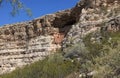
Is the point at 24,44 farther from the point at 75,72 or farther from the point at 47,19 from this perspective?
the point at 75,72

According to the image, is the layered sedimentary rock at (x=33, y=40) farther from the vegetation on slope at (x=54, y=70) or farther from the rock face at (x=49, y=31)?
the vegetation on slope at (x=54, y=70)

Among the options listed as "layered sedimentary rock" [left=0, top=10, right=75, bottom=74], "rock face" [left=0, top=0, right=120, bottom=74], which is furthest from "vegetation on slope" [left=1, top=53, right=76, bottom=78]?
"layered sedimentary rock" [left=0, top=10, right=75, bottom=74]

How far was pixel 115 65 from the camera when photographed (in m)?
15.9

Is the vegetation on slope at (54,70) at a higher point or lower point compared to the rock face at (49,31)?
lower

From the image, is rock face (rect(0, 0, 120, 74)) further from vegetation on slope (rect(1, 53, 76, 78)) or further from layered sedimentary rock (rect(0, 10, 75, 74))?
vegetation on slope (rect(1, 53, 76, 78))

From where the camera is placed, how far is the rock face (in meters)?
34.0

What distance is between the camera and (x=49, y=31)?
40156 millimetres

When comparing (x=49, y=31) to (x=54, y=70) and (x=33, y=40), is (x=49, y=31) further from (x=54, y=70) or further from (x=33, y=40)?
(x=54, y=70)

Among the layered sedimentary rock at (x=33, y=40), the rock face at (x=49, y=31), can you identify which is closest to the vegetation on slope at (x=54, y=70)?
the rock face at (x=49, y=31)

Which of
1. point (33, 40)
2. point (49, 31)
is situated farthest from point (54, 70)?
point (33, 40)

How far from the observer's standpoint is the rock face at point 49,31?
111 ft

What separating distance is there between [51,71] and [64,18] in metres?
16.1

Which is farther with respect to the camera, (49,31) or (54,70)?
(49,31)

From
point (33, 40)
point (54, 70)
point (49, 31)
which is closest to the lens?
point (54, 70)
